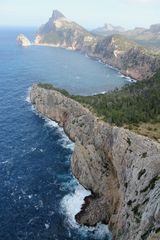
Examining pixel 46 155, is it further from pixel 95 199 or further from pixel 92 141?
pixel 95 199

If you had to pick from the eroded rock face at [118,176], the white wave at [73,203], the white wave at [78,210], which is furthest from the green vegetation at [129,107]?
the white wave at [78,210]

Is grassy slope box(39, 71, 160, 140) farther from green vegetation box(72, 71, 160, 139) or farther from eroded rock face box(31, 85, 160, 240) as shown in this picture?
eroded rock face box(31, 85, 160, 240)

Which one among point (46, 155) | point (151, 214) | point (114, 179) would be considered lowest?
point (46, 155)

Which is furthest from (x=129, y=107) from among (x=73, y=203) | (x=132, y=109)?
(x=73, y=203)

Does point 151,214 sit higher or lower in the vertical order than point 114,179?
higher

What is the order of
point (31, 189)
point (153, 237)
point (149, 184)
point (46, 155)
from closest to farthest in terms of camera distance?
point (153, 237) < point (149, 184) < point (31, 189) < point (46, 155)

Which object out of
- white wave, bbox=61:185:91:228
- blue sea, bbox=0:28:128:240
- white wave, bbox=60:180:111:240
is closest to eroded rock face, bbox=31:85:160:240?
white wave, bbox=60:180:111:240

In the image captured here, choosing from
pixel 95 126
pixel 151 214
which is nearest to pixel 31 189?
pixel 95 126

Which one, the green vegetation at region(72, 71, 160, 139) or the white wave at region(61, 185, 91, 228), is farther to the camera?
the green vegetation at region(72, 71, 160, 139)
